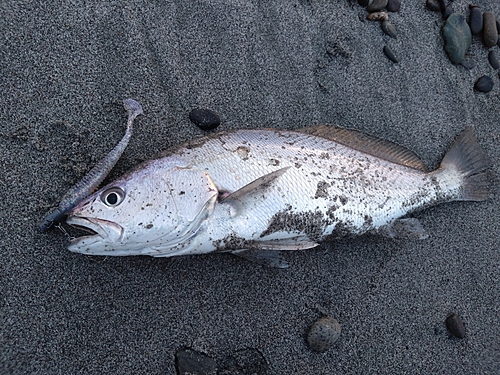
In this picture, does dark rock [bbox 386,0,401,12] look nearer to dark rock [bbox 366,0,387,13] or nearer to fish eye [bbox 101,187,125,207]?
dark rock [bbox 366,0,387,13]

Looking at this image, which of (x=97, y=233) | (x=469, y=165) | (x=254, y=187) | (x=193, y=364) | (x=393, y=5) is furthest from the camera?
(x=393, y=5)

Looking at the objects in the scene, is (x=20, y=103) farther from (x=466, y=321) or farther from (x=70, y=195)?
(x=466, y=321)

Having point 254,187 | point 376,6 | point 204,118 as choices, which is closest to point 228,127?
point 204,118

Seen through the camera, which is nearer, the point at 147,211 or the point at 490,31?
the point at 147,211

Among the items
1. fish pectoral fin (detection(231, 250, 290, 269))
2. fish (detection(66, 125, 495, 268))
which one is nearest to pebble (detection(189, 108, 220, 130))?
fish (detection(66, 125, 495, 268))

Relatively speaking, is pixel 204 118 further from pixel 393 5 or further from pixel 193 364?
pixel 393 5

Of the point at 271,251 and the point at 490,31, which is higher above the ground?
the point at 490,31

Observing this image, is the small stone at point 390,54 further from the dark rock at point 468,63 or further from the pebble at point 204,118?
the pebble at point 204,118

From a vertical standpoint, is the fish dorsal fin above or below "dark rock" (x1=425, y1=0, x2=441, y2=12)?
below
